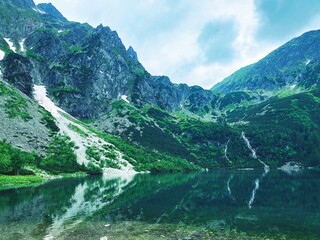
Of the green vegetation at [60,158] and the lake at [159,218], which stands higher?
the green vegetation at [60,158]

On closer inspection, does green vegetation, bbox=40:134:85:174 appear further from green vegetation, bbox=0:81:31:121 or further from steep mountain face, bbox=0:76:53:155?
green vegetation, bbox=0:81:31:121

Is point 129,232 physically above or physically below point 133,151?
below

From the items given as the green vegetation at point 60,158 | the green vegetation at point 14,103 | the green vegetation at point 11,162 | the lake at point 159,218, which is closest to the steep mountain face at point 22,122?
the green vegetation at point 14,103

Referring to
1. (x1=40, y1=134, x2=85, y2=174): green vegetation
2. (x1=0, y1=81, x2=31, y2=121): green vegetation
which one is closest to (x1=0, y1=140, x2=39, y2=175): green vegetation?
(x1=40, y1=134, x2=85, y2=174): green vegetation

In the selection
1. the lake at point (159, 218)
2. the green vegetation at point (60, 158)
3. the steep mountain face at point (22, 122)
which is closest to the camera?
the lake at point (159, 218)

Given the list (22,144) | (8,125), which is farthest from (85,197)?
(8,125)

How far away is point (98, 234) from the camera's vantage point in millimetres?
33031

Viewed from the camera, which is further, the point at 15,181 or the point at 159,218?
the point at 15,181


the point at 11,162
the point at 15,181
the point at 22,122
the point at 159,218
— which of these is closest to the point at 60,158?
the point at 22,122

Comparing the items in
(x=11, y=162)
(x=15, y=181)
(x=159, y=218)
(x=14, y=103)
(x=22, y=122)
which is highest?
(x=14, y=103)

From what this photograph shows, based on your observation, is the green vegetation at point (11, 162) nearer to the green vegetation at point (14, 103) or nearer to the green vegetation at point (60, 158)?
the green vegetation at point (60, 158)

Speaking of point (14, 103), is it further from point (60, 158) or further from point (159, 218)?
point (159, 218)

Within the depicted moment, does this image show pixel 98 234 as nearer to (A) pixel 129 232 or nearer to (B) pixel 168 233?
(A) pixel 129 232

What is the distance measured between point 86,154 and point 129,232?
426ft
